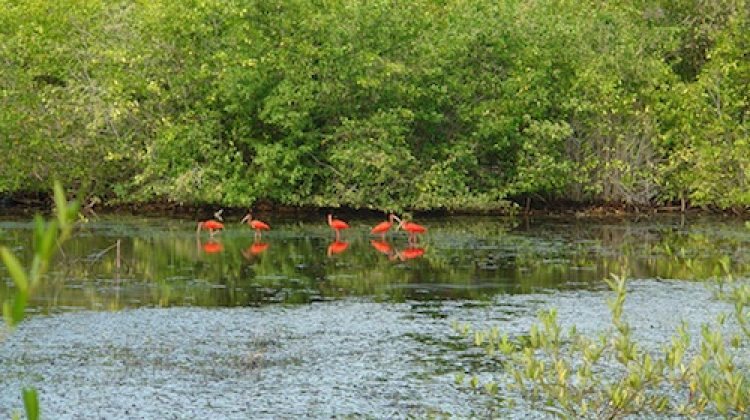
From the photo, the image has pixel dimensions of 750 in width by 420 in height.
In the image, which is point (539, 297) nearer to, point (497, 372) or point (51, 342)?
point (497, 372)

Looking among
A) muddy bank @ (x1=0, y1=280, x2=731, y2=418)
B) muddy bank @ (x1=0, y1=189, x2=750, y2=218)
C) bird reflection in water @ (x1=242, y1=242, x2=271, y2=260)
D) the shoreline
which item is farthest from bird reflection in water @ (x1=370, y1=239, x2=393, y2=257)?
muddy bank @ (x1=0, y1=189, x2=750, y2=218)

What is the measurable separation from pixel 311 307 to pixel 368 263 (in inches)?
197

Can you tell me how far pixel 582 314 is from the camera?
16375 millimetres

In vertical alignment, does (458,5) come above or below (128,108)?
above

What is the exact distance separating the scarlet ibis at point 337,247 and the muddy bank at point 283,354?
238 inches

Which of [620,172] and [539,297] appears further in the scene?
[620,172]

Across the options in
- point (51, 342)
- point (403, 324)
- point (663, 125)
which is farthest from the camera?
point (663, 125)

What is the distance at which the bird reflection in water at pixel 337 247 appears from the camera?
2356 cm

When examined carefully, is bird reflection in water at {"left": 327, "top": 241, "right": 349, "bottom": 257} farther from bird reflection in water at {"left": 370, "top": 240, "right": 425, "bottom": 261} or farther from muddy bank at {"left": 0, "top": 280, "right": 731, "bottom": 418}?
muddy bank at {"left": 0, "top": 280, "right": 731, "bottom": 418}

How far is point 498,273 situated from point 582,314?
4.27 metres

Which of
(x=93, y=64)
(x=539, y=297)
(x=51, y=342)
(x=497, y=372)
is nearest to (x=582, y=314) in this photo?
(x=539, y=297)

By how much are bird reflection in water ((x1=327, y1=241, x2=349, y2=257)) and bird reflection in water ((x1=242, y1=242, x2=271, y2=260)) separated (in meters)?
1.21

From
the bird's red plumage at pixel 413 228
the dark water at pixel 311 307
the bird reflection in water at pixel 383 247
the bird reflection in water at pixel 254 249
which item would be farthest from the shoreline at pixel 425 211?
the bird reflection in water at pixel 254 249

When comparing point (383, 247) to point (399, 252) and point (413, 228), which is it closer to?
point (399, 252)
